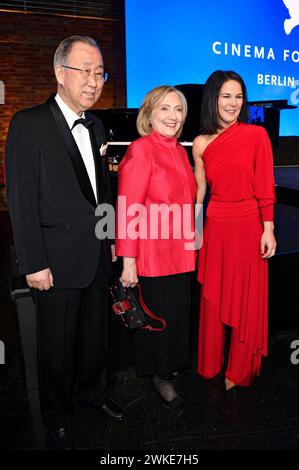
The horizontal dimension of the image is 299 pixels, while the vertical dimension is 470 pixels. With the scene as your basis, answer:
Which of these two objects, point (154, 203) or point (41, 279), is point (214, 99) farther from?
point (41, 279)

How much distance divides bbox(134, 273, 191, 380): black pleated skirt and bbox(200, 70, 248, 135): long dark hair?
718 mm

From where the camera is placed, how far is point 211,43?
25.7 ft

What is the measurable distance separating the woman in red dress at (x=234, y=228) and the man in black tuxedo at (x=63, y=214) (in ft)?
1.72

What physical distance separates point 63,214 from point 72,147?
0.85ft

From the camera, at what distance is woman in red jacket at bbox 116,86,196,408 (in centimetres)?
176

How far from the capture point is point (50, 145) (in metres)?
1.56

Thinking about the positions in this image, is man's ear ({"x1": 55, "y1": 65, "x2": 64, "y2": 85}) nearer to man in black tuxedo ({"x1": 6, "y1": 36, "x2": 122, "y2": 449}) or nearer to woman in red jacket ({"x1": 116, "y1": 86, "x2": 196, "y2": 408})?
man in black tuxedo ({"x1": 6, "y1": 36, "x2": 122, "y2": 449})

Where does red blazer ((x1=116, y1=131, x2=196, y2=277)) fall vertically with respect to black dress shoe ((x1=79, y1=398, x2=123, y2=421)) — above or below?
above

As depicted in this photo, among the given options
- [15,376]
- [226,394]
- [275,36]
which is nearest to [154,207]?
[226,394]

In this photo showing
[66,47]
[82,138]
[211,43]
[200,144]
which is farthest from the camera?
[211,43]

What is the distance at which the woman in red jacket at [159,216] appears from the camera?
176 centimetres

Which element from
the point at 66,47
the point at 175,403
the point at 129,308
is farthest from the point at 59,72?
the point at 175,403

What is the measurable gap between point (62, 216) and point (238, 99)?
953 millimetres

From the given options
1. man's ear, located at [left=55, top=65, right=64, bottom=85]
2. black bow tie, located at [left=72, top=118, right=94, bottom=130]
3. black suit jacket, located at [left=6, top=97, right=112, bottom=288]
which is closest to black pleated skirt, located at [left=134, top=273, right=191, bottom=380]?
black suit jacket, located at [left=6, top=97, right=112, bottom=288]
